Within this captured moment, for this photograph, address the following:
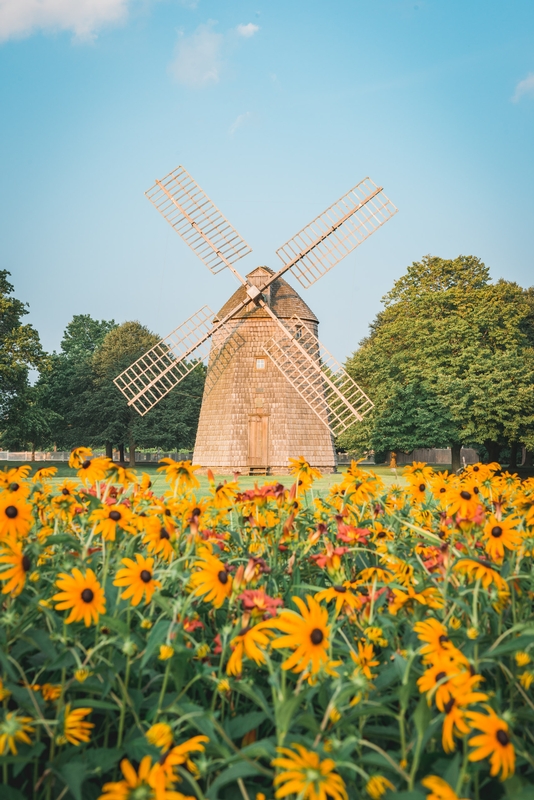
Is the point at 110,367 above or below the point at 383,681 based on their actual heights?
above

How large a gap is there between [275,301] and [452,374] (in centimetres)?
1063

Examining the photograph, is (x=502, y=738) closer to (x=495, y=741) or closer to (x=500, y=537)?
(x=495, y=741)

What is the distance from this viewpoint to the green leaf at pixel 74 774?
5.55 ft

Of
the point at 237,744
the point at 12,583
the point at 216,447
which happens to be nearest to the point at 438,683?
the point at 237,744

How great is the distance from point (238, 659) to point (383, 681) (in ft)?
1.67

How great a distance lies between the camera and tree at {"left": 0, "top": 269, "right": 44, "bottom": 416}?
3378cm

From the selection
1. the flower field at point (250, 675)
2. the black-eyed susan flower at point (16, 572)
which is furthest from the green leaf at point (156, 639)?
the black-eyed susan flower at point (16, 572)

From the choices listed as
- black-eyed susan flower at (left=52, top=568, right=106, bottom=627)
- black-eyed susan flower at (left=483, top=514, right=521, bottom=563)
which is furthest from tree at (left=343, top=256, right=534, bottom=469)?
black-eyed susan flower at (left=52, top=568, right=106, bottom=627)

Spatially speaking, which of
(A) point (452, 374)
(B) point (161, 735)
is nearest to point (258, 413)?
(A) point (452, 374)

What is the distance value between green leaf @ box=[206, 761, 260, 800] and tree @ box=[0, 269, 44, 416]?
3346 centimetres

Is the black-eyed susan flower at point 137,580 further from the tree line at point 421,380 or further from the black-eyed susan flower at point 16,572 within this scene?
the tree line at point 421,380

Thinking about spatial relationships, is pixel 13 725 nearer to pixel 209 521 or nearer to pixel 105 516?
pixel 105 516

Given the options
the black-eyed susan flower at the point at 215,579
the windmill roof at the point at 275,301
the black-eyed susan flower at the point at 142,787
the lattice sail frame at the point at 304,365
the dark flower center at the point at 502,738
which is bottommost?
the black-eyed susan flower at the point at 142,787

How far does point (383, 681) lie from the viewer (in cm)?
215
